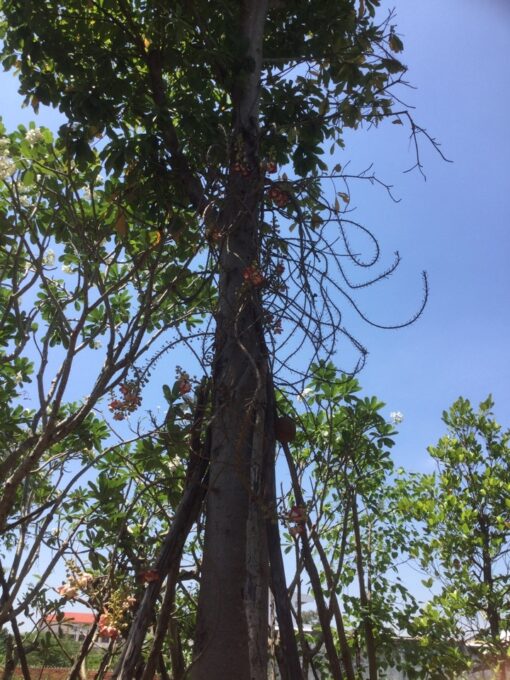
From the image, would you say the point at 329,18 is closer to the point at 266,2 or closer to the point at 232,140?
the point at 266,2

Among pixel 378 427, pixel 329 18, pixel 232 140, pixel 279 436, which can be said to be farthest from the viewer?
pixel 378 427

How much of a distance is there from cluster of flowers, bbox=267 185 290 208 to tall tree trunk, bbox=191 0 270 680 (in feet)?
0.16

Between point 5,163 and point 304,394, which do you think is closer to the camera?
→ point 304,394

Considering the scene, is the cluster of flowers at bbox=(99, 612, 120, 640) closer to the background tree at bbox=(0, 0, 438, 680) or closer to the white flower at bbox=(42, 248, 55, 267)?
the background tree at bbox=(0, 0, 438, 680)

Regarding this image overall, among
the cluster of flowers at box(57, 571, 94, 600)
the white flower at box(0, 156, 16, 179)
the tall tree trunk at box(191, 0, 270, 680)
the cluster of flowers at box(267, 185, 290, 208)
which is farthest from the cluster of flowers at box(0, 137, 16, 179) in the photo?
the cluster of flowers at box(57, 571, 94, 600)

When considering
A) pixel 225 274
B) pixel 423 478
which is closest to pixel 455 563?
pixel 423 478

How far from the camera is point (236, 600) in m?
1.60

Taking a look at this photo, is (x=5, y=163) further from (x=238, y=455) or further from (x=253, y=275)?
(x=238, y=455)

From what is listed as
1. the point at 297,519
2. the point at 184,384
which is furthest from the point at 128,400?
the point at 297,519

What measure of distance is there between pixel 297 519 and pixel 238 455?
30 cm

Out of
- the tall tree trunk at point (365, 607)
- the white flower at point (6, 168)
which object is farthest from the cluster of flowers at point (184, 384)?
the white flower at point (6, 168)

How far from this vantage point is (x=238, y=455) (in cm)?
164

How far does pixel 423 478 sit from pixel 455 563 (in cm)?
60

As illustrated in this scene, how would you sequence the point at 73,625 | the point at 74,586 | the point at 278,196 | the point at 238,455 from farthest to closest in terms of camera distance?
the point at 73,625 → the point at 278,196 → the point at 74,586 → the point at 238,455
